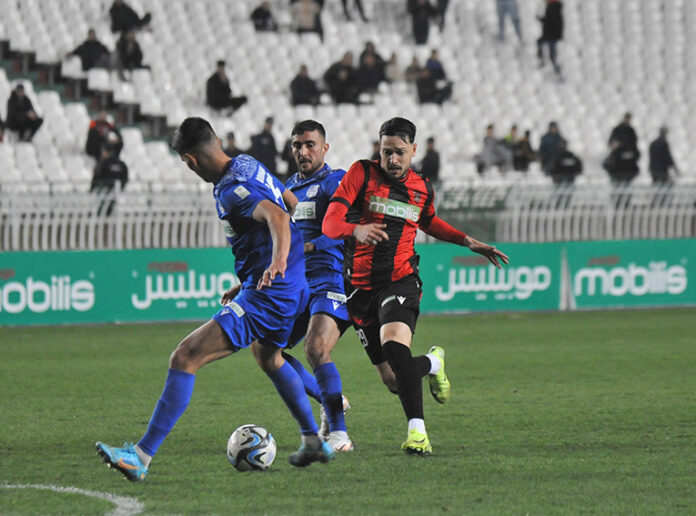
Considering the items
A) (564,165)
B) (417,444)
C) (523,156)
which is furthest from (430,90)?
(417,444)

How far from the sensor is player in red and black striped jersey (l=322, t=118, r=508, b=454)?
679 centimetres

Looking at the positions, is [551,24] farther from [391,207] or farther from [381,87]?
[391,207]

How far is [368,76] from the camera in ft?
75.4

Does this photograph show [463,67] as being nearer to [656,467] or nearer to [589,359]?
[589,359]

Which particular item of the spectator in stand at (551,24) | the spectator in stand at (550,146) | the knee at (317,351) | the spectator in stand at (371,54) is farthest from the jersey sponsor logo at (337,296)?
the spectator in stand at (551,24)

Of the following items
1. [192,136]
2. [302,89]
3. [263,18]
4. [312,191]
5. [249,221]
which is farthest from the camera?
[263,18]

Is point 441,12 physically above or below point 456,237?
above

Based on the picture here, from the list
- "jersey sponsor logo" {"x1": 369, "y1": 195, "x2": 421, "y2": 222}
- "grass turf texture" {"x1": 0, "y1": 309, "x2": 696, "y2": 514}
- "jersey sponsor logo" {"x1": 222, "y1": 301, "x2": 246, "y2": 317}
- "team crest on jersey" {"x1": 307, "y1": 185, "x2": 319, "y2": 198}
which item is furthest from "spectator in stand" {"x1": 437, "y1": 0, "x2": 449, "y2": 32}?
"jersey sponsor logo" {"x1": 222, "y1": 301, "x2": 246, "y2": 317}

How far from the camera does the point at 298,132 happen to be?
24.6ft

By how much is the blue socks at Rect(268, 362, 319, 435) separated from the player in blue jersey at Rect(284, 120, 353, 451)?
→ 0.62 m

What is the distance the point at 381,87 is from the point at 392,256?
17036 millimetres

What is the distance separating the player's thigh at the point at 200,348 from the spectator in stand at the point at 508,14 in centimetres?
2182

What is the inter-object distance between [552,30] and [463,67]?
7.15 ft

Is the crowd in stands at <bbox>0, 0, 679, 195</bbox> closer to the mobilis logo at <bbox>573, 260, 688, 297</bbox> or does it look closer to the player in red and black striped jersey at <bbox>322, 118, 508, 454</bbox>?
the mobilis logo at <bbox>573, 260, 688, 297</bbox>
